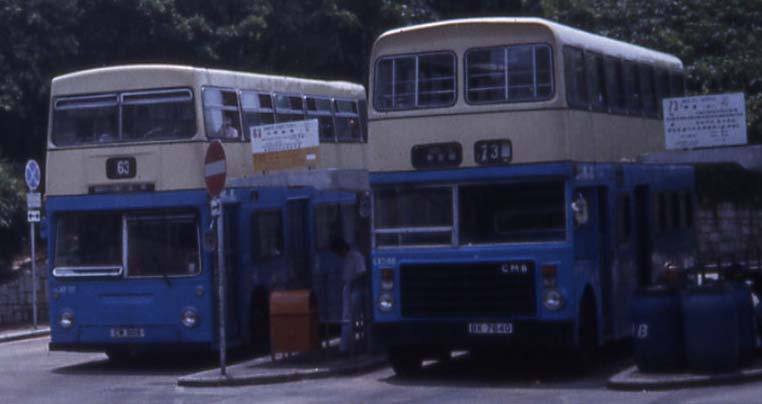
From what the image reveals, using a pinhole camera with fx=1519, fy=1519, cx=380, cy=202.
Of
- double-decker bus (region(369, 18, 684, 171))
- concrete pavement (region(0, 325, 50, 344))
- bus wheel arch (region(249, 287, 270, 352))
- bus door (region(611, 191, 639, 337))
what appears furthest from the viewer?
concrete pavement (region(0, 325, 50, 344))

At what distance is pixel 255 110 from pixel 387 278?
5.60 metres

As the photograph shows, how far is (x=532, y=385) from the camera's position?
18578mm

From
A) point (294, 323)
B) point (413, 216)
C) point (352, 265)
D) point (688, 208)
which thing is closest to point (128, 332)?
point (294, 323)

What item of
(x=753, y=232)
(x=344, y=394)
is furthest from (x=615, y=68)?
(x=753, y=232)

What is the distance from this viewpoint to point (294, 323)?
21.0 meters

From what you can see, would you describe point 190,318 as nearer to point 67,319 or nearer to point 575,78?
point 67,319

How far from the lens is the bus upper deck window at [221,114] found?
21.9 meters

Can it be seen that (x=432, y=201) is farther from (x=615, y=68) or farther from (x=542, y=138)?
(x=615, y=68)

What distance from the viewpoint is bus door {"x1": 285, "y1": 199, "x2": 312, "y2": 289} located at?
24.4m

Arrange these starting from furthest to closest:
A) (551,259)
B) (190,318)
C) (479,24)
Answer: (190,318), (479,24), (551,259)

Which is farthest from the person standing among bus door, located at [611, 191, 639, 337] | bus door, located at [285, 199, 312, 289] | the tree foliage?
the tree foliage

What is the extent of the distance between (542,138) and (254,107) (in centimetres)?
664

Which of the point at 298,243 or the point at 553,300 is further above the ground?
the point at 298,243

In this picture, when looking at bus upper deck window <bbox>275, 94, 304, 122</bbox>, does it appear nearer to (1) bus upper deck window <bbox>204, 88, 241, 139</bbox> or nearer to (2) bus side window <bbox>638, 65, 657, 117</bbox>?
(1) bus upper deck window <bbox>204, 88, 241, 139</bbox>
